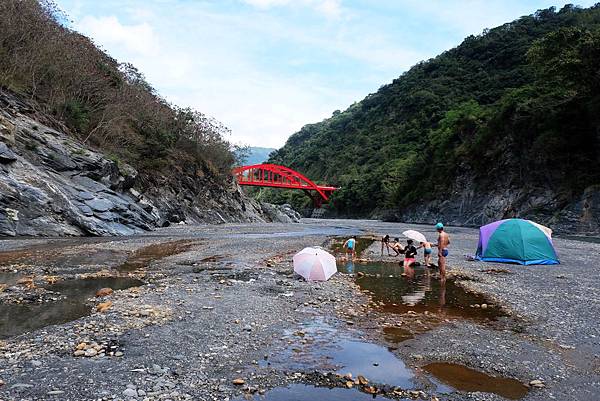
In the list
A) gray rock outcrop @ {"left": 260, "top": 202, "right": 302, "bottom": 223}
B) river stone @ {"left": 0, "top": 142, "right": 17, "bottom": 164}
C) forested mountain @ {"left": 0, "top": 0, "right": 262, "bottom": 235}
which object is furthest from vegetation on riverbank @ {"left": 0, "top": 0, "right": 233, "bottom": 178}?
gray rock outcrop @ {"left": 260, "top": 202, "right": 302, "bottom": 223}

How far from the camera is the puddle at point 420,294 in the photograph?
969cm

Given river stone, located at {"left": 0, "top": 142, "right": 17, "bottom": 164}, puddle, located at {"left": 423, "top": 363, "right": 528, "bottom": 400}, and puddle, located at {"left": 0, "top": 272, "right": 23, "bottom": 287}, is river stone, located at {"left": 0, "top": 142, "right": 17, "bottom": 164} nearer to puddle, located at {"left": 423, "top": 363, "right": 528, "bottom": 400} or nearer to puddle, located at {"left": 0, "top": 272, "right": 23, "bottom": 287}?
puddle, located at {"left": 0, "top": 272, "right": 23, "bottom": 287}

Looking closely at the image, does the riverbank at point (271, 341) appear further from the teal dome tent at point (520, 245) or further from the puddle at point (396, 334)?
the teal dome tent at point (520, 245)

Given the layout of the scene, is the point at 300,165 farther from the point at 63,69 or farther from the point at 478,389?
the point at 478,389

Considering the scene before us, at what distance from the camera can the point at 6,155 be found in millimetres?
22719

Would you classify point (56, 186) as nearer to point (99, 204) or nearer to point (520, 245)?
point (99, 204)

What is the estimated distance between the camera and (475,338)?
302 inches

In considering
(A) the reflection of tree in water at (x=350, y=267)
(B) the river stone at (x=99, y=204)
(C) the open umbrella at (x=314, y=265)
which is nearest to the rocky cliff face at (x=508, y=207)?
(A) the reflection of tree in water at (x=350, y=267)

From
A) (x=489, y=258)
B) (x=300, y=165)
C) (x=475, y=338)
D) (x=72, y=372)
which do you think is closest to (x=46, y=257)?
(x=72, y=372)

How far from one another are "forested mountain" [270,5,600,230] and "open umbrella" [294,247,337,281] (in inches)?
1271

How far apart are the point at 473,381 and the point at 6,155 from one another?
985 inches

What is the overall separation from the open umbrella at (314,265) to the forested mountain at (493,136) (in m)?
32.3

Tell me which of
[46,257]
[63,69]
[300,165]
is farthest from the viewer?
[300,165]

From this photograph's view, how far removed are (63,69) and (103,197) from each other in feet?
41.7
